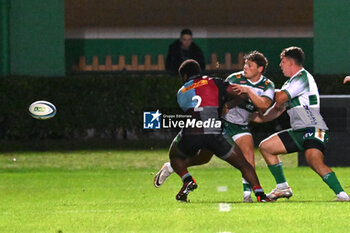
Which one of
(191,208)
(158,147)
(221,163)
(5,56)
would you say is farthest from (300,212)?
(5,56)

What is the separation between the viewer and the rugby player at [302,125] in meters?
12.4

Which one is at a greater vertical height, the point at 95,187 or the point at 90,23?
the point at 90,23

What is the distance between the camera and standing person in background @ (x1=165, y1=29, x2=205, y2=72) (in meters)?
23.7

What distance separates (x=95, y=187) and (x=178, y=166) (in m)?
3.40

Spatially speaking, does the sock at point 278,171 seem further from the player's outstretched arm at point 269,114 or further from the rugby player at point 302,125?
the player's outstretched arm at point 269,114

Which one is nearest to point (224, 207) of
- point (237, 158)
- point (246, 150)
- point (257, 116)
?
point (237, 158)

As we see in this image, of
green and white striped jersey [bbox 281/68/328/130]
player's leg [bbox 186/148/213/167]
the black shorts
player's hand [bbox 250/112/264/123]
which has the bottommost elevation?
player's leg [bbox 186/148/213/167]

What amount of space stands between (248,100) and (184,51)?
1128 centimetres

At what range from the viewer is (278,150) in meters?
12.6

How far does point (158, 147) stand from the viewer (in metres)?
22.8

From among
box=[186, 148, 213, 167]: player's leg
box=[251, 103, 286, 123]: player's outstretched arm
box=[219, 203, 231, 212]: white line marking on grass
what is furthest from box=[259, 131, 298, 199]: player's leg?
box=[186, 148, 213, 167]: player's leg

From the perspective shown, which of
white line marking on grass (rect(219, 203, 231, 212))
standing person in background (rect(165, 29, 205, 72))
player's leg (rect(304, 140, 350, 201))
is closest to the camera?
white line marking on grass (rect(219, 203, 231, 212))

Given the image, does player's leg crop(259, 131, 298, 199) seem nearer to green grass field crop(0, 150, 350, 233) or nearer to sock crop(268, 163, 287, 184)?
sock crop(268, 163, 287, 184)

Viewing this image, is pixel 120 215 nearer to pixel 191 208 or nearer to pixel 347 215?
pixel 191 208
